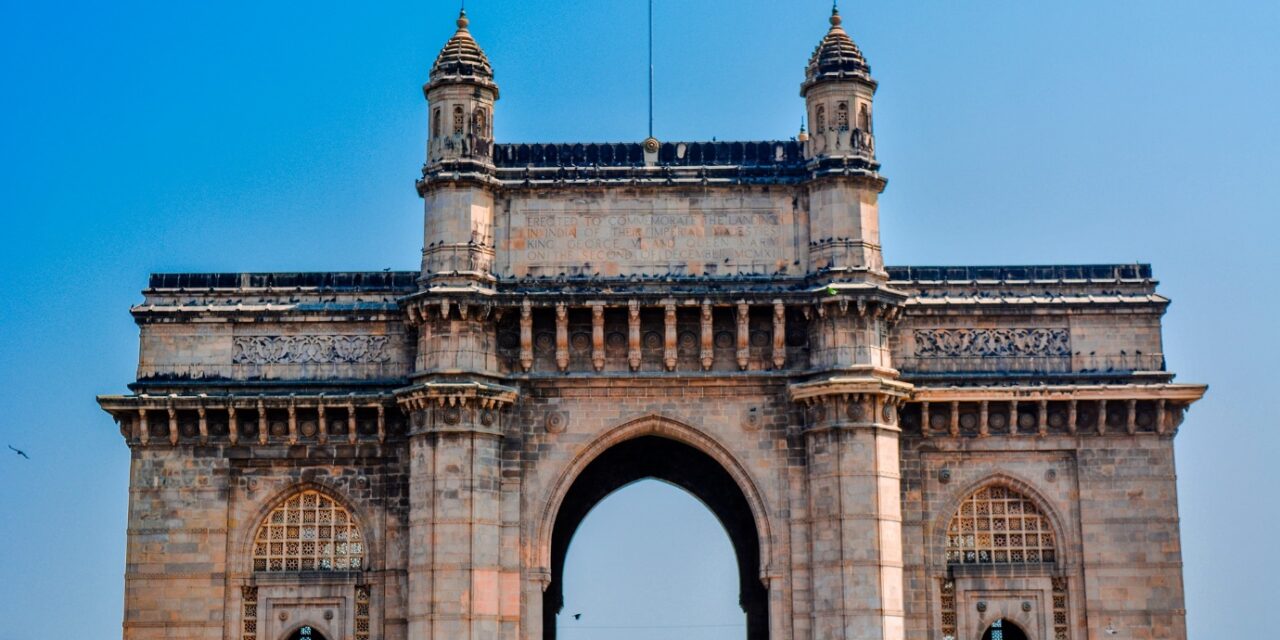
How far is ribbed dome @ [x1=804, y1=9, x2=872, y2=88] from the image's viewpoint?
128 ft

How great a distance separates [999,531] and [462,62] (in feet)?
48.4

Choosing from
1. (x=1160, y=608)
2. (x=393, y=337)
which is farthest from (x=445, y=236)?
(x=1160, y=608)

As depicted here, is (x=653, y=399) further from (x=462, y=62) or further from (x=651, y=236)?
(x=462, y=62)

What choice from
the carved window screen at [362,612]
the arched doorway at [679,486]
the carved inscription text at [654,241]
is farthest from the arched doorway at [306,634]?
the carved inscription text at [654,241]

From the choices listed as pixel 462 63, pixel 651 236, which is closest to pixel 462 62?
pixel 462 63

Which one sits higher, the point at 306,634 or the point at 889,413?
the point at 889,413

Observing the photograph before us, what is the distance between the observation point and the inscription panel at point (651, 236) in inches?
1526

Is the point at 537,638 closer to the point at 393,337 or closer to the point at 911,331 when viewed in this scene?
the point at 393,337

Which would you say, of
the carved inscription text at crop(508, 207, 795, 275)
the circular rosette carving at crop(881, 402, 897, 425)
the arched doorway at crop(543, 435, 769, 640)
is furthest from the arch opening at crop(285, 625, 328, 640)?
the circular rosette carving at crop(881, 402, 897, 425)

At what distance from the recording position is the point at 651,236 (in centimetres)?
3888

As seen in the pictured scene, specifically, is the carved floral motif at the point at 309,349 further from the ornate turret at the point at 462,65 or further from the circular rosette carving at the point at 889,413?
the circular rosette carving at the point at 889,413

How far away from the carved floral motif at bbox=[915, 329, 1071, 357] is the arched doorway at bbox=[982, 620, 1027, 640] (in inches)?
222

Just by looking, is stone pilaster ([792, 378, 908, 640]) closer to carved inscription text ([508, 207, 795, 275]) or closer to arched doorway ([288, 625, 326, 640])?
carved inscription text ([508, 207, 795, 275])

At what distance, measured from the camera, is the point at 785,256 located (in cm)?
3878
